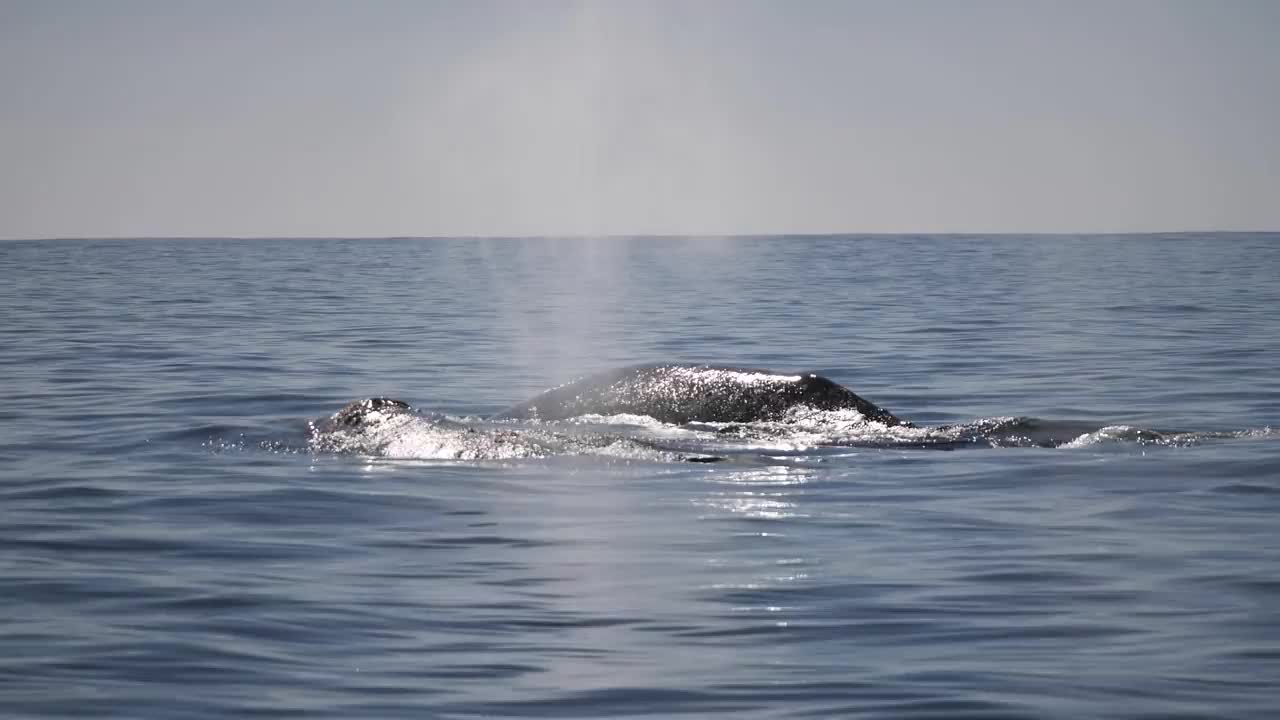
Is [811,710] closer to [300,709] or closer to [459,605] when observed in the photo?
[300,709]

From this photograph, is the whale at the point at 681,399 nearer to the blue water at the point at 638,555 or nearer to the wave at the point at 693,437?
the wave at the point at 693,437

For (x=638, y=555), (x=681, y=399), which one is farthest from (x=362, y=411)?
(x=638, y=555)

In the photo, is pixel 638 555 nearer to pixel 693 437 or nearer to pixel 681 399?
pixel 693 437

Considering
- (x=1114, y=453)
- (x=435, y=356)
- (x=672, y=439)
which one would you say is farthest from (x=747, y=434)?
(x=435, y=356)

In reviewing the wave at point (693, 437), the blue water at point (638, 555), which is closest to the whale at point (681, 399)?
the wave at point (693, 437)

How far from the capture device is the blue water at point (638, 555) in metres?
7.43

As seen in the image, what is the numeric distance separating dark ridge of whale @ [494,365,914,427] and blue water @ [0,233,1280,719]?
43 centimetres

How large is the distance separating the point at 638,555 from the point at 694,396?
6.61 m

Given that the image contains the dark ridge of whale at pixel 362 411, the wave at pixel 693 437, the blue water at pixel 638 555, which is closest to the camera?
the blue water at pixel 638 555

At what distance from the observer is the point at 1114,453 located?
1529 cm

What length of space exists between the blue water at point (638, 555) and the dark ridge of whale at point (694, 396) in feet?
1.40

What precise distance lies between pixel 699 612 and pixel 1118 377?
16.0 m

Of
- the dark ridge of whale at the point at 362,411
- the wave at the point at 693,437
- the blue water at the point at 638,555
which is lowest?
the blue water at the point at 638,555

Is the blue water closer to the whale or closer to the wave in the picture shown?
the wave
